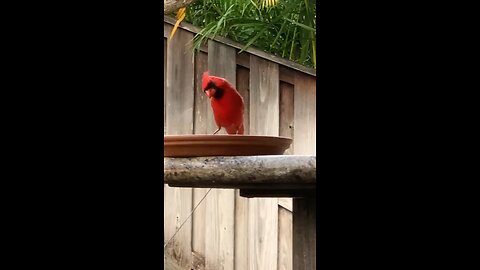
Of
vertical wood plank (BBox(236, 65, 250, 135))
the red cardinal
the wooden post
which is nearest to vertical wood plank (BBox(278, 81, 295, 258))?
vertical wood plank (BBox(236, 65, 250, 135))

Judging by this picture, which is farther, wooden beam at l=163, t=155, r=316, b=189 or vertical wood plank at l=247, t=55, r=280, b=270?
vertical wood plank at l=247, t=55, r=280, b=270

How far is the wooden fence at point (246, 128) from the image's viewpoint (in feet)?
5.90

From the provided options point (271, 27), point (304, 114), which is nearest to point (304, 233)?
point (304, 114)

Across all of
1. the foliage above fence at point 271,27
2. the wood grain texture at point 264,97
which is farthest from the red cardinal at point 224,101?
the foliage above fence at point 271,27

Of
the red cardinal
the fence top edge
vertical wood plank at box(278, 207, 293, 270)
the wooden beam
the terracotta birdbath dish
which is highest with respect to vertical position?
the fence top edge

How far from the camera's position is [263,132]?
1.87 metres

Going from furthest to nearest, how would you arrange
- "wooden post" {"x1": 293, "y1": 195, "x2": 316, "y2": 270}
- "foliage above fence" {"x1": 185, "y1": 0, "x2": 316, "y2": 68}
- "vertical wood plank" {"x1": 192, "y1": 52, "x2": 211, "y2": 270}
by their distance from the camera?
"vertical wood plank" {"x1": 192, "y1": 52, "x2": 211, "y2": 270} < "foliage above fence" {"x1": 185, "y1": 0, "x2": 316, "y2": 68} < "wooden post" {"x1": 293, "y1": 195, "x2": 316, "y2": 270}

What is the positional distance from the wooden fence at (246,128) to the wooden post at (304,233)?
1.99ft

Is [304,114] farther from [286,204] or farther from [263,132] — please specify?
[286,204]

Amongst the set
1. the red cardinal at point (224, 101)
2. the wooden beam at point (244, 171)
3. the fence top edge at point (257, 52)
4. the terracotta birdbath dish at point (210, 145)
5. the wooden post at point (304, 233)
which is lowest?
the wooden post at point (304, 233)

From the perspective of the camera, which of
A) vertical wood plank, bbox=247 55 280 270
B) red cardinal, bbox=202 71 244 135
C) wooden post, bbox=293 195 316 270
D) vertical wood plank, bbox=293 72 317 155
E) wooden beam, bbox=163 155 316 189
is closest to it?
wooden beam, bbox=163 155 316 189

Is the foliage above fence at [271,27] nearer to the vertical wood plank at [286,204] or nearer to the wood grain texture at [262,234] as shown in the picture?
the vertical wood plank at [286,204]

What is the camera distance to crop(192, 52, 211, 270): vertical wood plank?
6.79 feet

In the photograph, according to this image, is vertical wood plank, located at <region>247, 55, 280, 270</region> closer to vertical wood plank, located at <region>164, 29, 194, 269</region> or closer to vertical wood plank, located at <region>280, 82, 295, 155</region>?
vertical wood plank, located at <region>280, 82, 295, 155</region>
